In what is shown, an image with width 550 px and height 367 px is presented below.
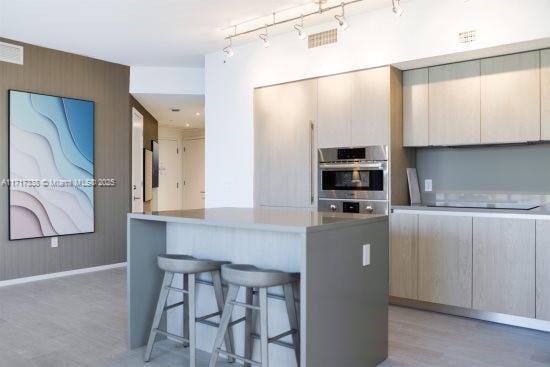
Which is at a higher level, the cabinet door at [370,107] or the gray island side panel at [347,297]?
the cabinet door at [370,107]

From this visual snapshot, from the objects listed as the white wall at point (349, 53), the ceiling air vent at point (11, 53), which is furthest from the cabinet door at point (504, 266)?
the ceiling air vent at point (11, 53)

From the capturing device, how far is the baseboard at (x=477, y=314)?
3490mm

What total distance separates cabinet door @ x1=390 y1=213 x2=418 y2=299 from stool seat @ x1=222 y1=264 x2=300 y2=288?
1.90m

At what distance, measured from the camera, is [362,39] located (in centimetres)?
423

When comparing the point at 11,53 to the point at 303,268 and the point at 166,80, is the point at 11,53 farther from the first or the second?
the point at 303,268

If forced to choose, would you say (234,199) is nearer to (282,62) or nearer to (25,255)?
(282,62)

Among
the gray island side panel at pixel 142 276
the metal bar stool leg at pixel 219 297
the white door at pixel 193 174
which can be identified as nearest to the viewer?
the metal bar stool leg at pixel 219 297

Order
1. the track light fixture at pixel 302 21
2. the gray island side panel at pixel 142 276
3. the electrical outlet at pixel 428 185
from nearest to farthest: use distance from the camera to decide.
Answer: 1. the gray island side panel at pixel 142 276
2. the track light fixture at pixel 302 21
3. the electrical outlet at pixel 428 185

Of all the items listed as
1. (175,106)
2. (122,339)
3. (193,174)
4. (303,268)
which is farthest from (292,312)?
Result: (193,174)

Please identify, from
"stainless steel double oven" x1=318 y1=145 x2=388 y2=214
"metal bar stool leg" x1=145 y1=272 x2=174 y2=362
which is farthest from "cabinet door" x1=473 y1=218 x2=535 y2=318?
"metal bar stool leg" x1=145 y1=272 x2=174 y2=362

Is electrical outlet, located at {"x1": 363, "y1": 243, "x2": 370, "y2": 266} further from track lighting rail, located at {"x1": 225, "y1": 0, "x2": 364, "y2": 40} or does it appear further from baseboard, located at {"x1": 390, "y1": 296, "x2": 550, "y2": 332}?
track lighting rail, located at {"x1": 225, "y1": 0, "x2": 364, "y2": 40}

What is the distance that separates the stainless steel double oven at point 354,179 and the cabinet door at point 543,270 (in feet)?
4.10

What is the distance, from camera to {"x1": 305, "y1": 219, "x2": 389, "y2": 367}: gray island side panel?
7.39ft

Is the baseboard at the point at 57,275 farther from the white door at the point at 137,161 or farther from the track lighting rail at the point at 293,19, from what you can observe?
the track lighting rail at the point at 293,19
